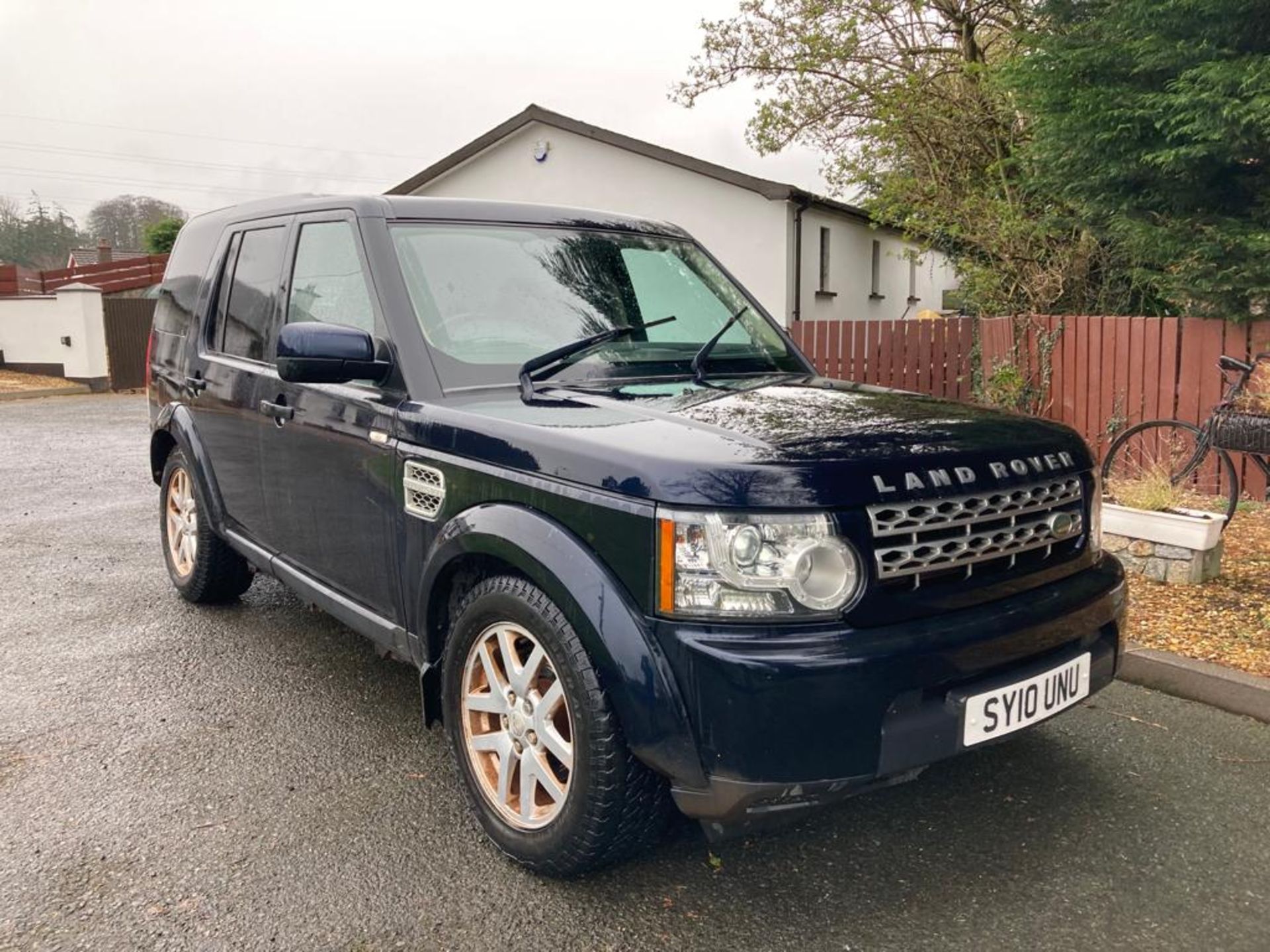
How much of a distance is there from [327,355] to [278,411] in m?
0.92

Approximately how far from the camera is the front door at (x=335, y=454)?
10.7ft

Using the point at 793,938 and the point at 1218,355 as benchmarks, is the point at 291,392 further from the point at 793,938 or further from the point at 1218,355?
the point at 1218,355

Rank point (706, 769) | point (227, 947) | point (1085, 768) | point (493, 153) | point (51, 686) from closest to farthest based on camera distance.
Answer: point (706, 769), point (227, 947), point (1085, 768), point (51, 686), point (493, 153)

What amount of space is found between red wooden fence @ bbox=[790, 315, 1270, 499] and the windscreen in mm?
4129

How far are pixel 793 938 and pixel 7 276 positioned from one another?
2792 centimetres

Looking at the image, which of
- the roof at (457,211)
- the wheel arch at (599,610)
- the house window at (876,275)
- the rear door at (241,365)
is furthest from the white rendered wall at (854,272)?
the wheel arch at (599,610)

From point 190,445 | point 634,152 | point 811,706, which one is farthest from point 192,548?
point 634,152

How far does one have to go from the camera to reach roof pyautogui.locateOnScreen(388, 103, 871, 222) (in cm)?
Answer: 1752

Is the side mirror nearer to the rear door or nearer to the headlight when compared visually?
the rear door

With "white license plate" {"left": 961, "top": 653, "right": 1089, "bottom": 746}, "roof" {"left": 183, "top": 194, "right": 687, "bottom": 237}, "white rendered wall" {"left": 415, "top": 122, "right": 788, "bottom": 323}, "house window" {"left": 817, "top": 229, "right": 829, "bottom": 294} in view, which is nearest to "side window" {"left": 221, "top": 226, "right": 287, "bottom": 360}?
"roof" {"left": 183, "top": 194, "right": 687, "bottom": 237}

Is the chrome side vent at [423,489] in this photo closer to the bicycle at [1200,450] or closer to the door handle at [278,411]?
the door handle at [278,411]

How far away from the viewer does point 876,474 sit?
2.36 m

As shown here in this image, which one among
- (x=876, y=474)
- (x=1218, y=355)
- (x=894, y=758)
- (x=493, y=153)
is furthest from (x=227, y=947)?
(x=493, y=153)

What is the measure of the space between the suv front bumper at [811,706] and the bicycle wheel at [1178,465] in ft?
12.7
